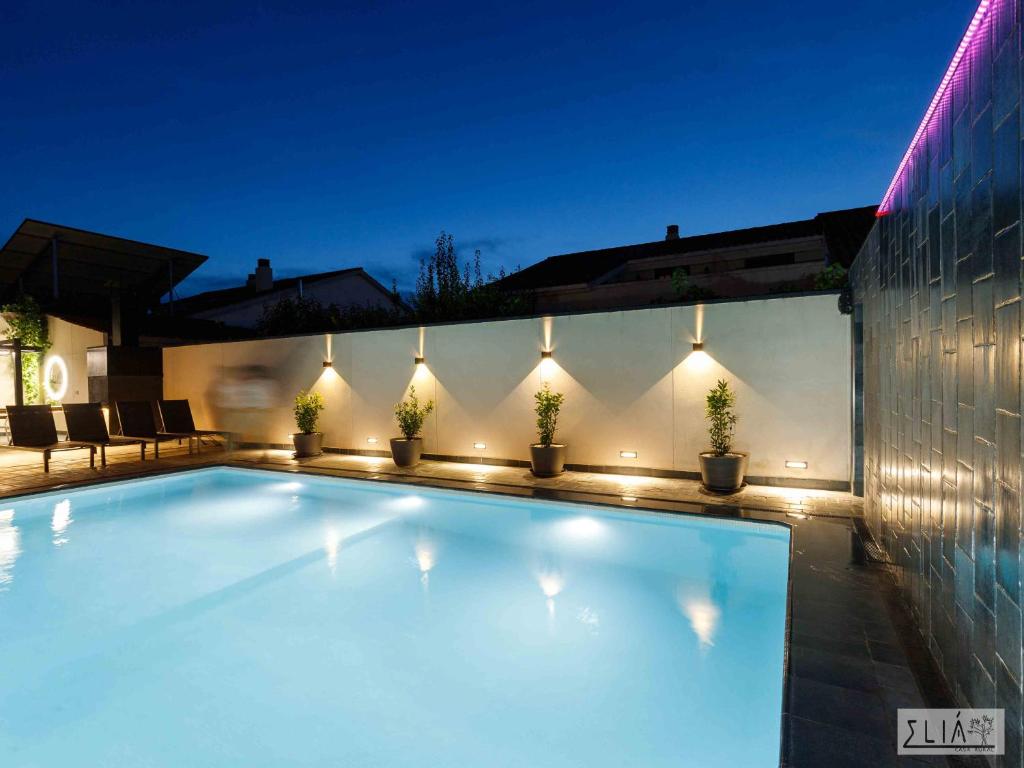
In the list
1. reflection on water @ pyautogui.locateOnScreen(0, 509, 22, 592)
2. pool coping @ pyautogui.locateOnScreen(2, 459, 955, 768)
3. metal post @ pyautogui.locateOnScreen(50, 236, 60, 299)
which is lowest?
reflection on water @ pyautogui.locateOnScreen(0, 509, 22, 592)

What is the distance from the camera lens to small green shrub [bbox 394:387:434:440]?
9.07m

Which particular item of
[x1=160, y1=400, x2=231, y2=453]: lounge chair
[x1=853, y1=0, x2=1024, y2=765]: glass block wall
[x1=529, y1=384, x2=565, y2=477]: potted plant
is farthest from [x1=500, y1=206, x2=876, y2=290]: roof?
[x1=853, y1=0, x2=1024, y2=765]: glass block wall

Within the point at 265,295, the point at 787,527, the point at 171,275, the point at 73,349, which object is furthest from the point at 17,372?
the point at 787,527

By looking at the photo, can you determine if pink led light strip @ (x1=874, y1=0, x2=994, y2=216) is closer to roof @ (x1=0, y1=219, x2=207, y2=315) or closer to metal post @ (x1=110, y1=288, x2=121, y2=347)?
metal post @ (x1=110, y1=288, x2=121, y2=347)

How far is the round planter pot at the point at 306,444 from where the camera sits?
10.1 meters

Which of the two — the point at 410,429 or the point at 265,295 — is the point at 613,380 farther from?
the point at 265,295

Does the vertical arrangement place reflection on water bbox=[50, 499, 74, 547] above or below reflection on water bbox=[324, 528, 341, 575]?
above

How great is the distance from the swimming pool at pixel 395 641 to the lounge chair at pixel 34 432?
2760 millimetres

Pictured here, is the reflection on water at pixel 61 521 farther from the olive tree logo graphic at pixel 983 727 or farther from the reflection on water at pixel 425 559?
the olive tree logo graphic at pixel 983 727

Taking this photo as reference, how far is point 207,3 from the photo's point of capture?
1466 centimetres

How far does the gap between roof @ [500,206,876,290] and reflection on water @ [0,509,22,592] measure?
11.8 m

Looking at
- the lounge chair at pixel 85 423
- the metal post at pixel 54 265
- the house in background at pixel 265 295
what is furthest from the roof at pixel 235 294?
the lounge chair at pixel 85 423

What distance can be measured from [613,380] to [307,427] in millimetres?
6073

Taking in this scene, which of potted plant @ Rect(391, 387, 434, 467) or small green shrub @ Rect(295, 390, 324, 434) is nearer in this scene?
potted plant @ Rect(391, 387, 434, 467)
